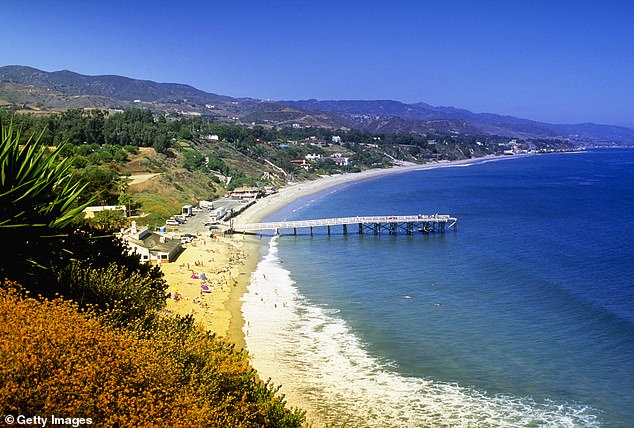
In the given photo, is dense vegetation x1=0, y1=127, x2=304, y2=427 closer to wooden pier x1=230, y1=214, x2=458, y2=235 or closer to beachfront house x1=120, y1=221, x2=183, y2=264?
beachfront house x1=120, y1=221, x2=183, y2=264

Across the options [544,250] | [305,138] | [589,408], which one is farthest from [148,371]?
[305,138]

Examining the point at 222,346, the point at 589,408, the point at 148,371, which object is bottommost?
the point at 589,408

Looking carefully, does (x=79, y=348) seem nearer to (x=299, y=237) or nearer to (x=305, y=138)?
(x=299, y=237)

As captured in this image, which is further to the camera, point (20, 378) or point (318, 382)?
point (318, 382)

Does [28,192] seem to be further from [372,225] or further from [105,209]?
[372,225]

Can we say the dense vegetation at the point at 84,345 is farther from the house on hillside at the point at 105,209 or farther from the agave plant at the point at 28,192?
the house on hillside at the point at 105,209

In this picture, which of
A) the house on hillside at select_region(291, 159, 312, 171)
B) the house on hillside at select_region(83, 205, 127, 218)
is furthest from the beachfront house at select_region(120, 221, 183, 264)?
the house on hillside at select_region(291, 159, 312, 171)

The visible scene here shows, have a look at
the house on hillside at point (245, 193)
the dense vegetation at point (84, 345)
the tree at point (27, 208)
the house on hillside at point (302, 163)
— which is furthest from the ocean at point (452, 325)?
the house on hillside at point (302, 163)

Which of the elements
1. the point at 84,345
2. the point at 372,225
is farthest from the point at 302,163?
the point at 84,345
